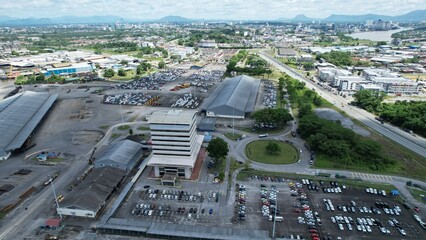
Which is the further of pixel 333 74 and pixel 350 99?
pixel 333 74

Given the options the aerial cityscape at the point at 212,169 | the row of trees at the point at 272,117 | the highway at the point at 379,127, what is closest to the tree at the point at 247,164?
the aerial cityscape at the point at 212,169

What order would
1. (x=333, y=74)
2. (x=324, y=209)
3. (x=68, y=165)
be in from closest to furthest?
(x=324, y=209)
(x=68, y=165)
(x=333, y=74)

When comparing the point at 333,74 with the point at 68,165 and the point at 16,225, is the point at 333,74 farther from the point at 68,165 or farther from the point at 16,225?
the point at 16,225

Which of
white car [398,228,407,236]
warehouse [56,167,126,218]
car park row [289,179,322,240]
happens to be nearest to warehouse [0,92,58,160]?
warehouse [56,167,126,218]

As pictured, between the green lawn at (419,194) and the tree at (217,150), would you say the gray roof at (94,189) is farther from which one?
the green lawn at (419,194)

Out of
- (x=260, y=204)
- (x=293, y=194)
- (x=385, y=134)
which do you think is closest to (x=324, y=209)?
(x=293, y=194)
